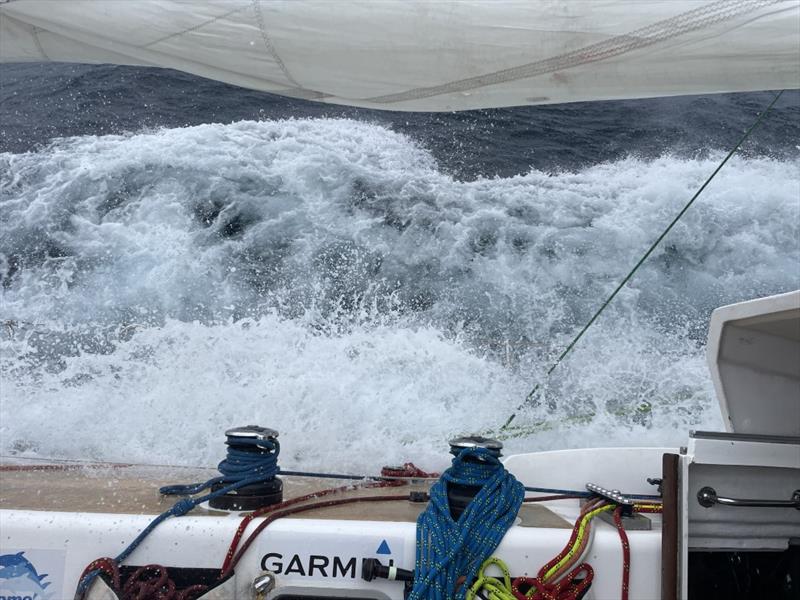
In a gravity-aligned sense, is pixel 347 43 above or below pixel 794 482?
above

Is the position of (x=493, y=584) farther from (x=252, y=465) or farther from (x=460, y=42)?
(x=460, y=42)

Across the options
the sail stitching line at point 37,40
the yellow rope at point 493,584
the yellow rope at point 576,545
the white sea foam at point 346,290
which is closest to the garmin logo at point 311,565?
the yellow rope at point 493,584

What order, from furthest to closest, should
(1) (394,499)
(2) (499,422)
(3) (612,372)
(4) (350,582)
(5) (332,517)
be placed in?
(3) (612,372) < (2) (499,422) < (1) (394,499) < (5) (332,517) < (4) (350,582)

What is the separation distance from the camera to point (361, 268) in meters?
6.86

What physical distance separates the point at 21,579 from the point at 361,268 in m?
5.37

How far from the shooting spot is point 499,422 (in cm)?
478

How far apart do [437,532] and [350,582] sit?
207mm

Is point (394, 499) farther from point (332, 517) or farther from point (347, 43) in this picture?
point (347, 43)

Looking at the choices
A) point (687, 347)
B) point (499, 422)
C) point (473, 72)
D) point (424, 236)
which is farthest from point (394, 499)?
point (424, 236)

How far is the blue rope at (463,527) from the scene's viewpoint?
1525mm

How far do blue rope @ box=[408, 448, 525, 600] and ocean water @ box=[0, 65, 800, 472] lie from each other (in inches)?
86.2

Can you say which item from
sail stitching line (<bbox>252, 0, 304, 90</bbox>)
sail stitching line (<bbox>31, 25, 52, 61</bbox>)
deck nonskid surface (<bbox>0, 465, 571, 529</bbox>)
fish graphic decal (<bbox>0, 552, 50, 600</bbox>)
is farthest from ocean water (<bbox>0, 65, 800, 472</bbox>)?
fish graphic decal (<bbox>0, 552, 50, 600</bbox>)

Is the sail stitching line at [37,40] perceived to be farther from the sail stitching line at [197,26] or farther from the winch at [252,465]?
the winch at [252,465]

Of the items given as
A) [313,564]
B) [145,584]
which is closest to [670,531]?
[313,564]
